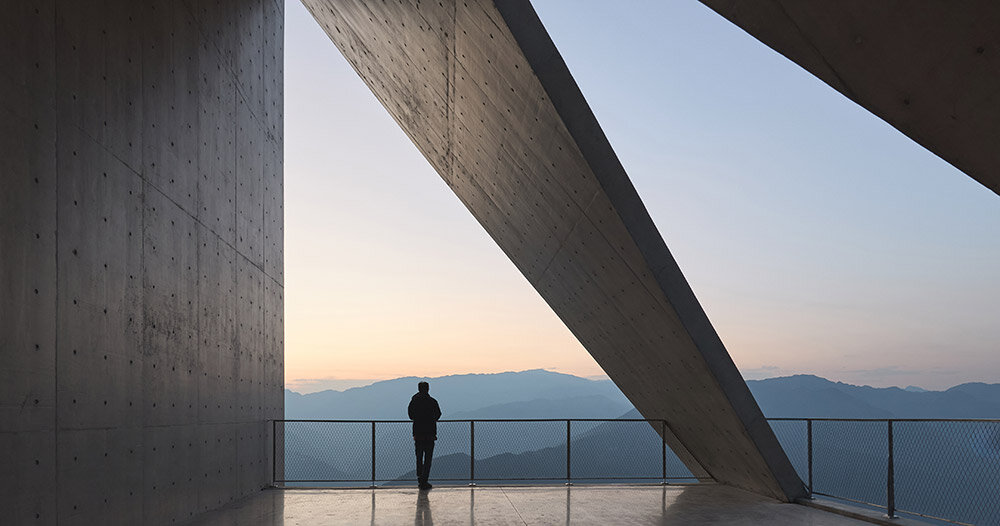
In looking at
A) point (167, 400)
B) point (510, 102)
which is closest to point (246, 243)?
point (167, 400)

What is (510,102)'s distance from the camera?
794cm

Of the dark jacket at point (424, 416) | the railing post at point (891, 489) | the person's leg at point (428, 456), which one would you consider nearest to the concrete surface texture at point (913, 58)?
→ the railing post at point (891, 489)

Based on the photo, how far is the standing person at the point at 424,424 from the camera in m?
11.7

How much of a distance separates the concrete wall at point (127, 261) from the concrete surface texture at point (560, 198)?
242 centimetres

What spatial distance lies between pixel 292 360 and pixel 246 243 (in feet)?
123

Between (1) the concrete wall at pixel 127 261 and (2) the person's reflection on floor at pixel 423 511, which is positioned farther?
(2) the person's reflection on floor at pixel 423 511

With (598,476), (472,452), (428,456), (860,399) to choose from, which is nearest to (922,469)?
(598,476)

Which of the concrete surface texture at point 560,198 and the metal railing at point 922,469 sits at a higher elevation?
the concrete surface texture at point 560,198

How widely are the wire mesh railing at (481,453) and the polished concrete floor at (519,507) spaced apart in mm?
425

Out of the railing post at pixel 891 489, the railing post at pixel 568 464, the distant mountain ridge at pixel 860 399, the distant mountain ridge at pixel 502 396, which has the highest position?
the railing post at pixel 891 489

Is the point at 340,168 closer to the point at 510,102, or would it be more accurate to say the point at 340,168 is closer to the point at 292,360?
the point at 510,102

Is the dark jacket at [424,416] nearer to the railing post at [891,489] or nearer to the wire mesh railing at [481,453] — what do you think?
the wire mesh railing at [481,453]

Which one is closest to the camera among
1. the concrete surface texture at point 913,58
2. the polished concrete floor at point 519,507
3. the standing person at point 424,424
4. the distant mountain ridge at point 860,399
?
the concrete surface texture at point 913,58

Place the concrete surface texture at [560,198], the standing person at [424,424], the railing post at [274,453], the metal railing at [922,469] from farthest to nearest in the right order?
1. the railing post at [274,453]
2. the standing person at [424,424]
3. the metal railing at [922,469]
4. the concrete surface texture at [560,198]
